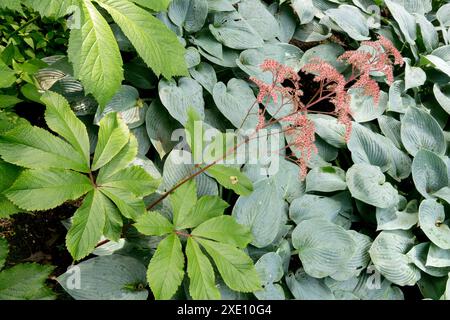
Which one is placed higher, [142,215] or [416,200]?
[142,215]

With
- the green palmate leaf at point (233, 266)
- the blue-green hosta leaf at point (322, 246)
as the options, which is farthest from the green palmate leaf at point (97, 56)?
the blue-green hosta leaf at point (322, 246)

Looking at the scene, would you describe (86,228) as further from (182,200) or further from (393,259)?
(393,259)

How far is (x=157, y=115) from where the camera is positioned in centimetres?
169

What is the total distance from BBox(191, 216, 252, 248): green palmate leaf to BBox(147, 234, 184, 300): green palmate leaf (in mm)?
73

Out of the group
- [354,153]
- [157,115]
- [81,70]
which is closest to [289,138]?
[354,153]

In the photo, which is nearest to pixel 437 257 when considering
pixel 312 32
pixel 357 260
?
pixel 357 260

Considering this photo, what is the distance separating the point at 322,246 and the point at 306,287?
15 centimetres

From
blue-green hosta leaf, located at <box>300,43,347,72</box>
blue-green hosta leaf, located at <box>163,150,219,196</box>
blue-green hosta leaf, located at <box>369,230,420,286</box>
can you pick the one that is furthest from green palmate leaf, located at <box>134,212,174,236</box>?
blue-green hosta leaf, located at <box>300,43,347,72</box>

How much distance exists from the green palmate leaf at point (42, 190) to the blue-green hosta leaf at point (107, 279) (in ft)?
1.01

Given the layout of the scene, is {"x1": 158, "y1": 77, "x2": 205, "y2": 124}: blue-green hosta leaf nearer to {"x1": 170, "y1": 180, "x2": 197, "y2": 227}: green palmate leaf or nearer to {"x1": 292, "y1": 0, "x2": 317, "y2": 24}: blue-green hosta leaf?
{"x1": 170, "y1": 180, "x2": 197, "y2": 227}: green palmate leaf

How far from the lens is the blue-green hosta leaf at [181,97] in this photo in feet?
5.31

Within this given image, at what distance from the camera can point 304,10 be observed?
209cm
